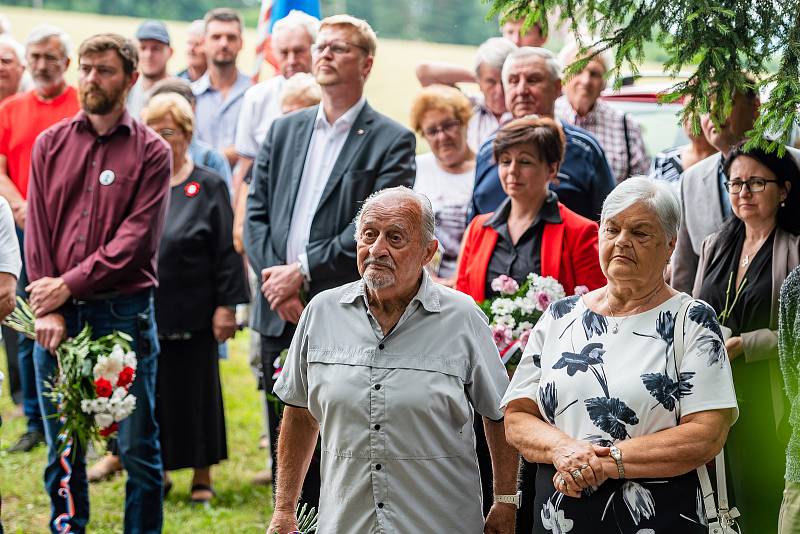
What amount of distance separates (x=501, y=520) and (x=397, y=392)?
2.08 ft

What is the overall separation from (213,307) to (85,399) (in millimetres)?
1545

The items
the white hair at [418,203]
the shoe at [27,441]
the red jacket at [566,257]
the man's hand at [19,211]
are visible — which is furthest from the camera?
the shoe at [27,441]

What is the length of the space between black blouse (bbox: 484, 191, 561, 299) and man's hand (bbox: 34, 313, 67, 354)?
230cm

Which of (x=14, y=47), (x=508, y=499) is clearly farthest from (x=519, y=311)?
(x=14, y=47)

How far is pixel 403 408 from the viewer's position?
4098mm

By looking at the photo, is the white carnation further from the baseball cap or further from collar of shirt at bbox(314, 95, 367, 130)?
the baseball cap

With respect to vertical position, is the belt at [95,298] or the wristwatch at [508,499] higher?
the belt at [95,298]

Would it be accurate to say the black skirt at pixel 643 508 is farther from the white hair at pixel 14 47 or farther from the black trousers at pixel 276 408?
the white hair at pixel 14 47

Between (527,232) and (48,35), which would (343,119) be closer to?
(527,232)

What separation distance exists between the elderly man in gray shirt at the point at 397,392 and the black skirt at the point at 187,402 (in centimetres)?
321

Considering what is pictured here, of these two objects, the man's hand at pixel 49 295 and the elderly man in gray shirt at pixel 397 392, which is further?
the man's hand at pixel 49 295

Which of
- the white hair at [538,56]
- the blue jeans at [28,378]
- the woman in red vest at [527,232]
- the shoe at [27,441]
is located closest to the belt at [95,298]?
the woman in red vest at [527,232]

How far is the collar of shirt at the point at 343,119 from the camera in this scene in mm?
6441

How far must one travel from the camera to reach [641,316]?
13.2ft
